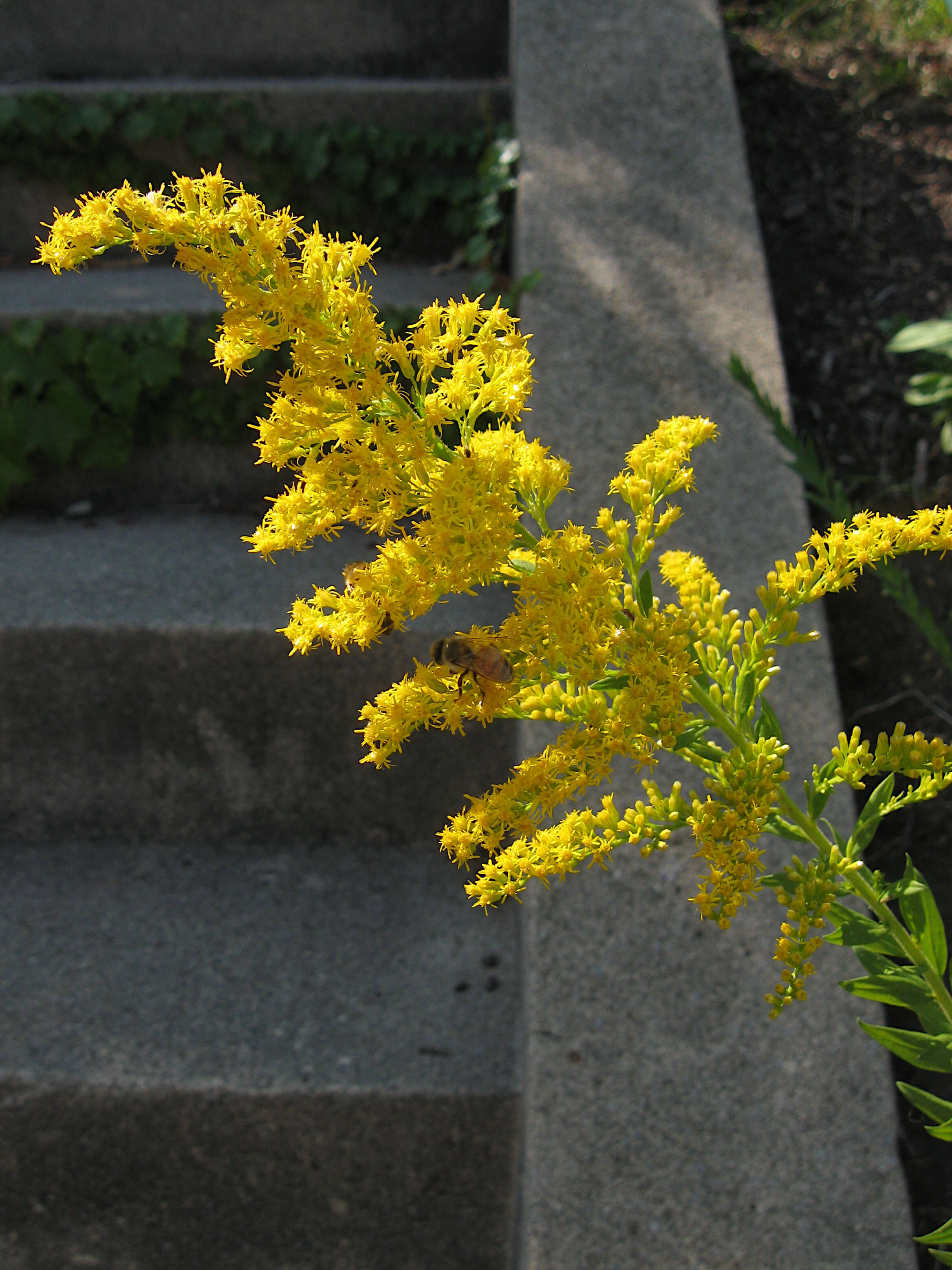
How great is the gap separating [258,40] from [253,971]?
10.1 feet

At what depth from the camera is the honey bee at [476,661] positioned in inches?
39.1

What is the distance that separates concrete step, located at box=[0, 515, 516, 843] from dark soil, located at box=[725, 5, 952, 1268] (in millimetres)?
847

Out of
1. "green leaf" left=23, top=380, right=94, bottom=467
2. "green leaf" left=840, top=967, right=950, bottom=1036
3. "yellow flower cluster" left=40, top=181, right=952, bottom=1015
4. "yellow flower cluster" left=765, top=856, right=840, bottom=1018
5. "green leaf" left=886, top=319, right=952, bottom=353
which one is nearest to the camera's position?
"yellow flower cluster" left=40, top=181, right=952, bottom=1015

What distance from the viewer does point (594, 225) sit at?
8.24 ft

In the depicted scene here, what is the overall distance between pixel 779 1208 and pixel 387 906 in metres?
0.97

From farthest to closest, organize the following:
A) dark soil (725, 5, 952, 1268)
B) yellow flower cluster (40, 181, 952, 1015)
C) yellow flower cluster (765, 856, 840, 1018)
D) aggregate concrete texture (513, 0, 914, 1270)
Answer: dark soil (725, 5, 952, 1268), aggregate concrete texture (513, 0, 914, 1270), yellow flower cluster (765, 856, 840, 1018), yellow flower cluster (40, 181, 952, 1015)

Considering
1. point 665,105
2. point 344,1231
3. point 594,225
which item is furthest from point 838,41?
point 344,1231

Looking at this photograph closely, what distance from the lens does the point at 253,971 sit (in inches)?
80.0

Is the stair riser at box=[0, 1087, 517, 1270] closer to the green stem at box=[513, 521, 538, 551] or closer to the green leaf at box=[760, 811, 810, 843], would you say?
the green leaf at box=[760, 811, 810, 843]

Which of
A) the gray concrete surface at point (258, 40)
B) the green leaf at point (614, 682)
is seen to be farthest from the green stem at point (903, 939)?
the gray concrete surface at point (258, 40)

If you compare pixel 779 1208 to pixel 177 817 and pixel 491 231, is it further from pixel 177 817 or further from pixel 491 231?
pixel 491 231

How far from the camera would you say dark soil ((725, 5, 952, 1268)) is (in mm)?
1934

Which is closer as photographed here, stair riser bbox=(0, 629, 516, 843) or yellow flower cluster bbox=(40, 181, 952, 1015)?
yellow flower cluster bbox=(40, 181, 952, 1015)

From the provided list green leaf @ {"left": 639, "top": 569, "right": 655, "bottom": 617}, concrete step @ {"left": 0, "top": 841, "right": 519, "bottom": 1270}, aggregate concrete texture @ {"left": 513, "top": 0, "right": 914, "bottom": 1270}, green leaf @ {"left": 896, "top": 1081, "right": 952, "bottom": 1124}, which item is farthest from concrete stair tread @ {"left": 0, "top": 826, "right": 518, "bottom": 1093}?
green leaf @ {"left": 639, "top": 569, "right": 655, "bottom": 617}
